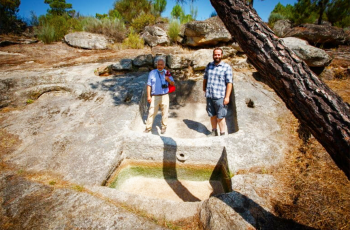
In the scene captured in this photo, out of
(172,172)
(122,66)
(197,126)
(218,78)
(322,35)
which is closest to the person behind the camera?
(218,78)

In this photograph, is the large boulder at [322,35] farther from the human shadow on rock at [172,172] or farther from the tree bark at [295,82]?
the tree bark at [295,82]

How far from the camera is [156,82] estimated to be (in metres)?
3.93

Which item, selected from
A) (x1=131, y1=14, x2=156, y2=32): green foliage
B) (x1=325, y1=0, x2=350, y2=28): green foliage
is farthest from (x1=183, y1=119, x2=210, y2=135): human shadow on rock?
(x1=325, y1=0, x2=350, y2=28): green foliage

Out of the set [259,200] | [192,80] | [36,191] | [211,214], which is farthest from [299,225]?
[192,80]

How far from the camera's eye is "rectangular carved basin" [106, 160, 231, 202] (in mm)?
3400

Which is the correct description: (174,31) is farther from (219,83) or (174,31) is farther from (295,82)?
(295,82)

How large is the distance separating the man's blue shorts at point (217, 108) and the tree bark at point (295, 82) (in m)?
2.12

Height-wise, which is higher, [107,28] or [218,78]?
[107,28]

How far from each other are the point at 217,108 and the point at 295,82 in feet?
7.91

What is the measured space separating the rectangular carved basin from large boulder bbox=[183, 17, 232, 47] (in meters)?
6.42

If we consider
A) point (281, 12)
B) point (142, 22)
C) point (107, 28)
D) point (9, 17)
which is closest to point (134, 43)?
point (107, 28)

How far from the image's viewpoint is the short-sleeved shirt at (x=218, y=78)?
3426 mm

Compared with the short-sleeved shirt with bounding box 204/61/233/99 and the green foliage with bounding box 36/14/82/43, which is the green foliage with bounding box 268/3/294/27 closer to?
the short-sleeved shirt with bounding box 204/61/233/99

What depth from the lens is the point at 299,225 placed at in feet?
6.04
